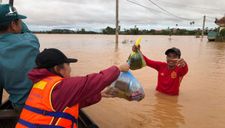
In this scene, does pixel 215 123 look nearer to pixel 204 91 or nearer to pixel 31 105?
pixel 204 91

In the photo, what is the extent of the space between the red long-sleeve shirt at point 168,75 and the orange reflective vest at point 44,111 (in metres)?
3.76

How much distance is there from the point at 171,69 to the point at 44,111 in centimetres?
419

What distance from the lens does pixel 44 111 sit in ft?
8.33

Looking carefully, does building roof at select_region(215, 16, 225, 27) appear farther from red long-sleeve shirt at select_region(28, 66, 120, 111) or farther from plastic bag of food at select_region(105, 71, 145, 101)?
red long-sleeve shirt at select_region(28, 66, 120, 111)

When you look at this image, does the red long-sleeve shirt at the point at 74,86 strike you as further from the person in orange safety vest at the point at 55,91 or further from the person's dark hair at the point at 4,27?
the person's dark hair at the point at 4,27

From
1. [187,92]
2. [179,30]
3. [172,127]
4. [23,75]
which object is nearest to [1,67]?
[23,75]

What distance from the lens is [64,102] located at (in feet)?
8.36

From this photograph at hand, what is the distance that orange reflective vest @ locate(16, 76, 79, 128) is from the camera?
2.53 m

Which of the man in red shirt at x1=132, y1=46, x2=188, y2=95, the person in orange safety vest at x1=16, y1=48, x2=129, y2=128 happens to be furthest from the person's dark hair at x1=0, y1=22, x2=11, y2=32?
the man in red shirt at x1=132, y1=46, x2=188, y2=95

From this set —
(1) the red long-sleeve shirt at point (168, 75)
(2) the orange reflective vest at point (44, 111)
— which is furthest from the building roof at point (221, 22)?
(2) the orange reflective vest at point (44, 111)

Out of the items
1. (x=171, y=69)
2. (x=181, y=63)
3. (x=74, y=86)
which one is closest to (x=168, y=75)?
(x=171, y=69)

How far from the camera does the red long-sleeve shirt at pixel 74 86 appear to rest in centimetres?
253

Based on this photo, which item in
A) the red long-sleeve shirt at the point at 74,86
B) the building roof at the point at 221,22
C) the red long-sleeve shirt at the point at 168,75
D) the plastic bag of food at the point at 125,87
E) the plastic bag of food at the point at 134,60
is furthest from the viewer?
the building roof at the point at 221,22

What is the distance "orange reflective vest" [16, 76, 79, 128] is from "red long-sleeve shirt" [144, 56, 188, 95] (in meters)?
3.76
